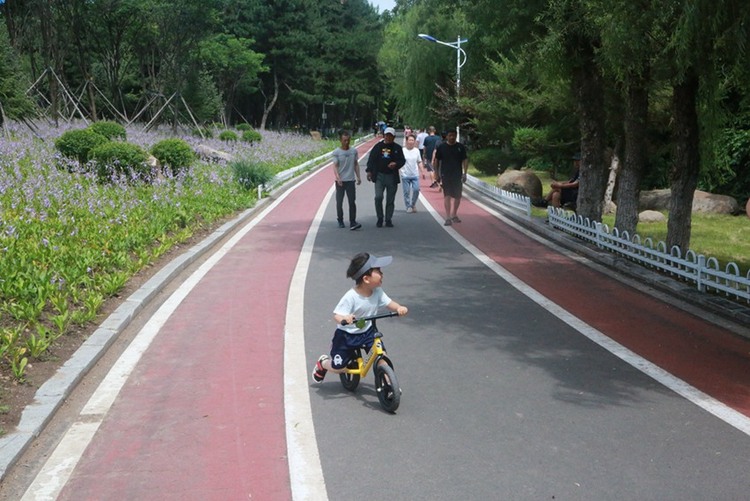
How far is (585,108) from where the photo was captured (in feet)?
47.1

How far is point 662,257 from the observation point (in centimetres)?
1037

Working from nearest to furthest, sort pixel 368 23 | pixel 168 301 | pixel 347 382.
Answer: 1. pixel 347 382
2. pixel 168 301
3. pixel 368 23

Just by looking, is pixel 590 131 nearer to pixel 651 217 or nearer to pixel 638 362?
pixel 651 217

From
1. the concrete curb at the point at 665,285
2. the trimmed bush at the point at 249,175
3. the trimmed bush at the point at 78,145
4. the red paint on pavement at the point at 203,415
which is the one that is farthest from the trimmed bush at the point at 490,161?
the red paint on pavement at the point at 203,415

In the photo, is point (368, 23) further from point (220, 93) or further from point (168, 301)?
point (168, 301)

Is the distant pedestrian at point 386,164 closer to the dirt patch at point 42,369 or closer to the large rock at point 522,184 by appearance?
the dirt patch at point 42,369

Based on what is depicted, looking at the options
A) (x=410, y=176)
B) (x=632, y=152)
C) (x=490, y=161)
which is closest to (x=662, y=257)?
(x=632, y=152)

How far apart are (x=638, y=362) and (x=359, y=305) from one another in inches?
101

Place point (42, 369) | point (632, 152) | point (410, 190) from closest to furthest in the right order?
point (42, 369)
point (632, 152)
point (410, 190)

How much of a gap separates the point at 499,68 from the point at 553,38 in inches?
589

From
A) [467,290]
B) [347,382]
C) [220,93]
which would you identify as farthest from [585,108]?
[220,93]

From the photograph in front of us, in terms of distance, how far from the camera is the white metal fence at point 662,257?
8922 mm

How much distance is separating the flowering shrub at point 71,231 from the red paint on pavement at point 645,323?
16.5ft

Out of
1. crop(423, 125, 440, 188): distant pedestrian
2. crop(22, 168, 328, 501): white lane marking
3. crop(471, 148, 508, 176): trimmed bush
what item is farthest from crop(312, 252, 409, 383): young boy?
crop(471, 148, 508, 176): trimmed bush
